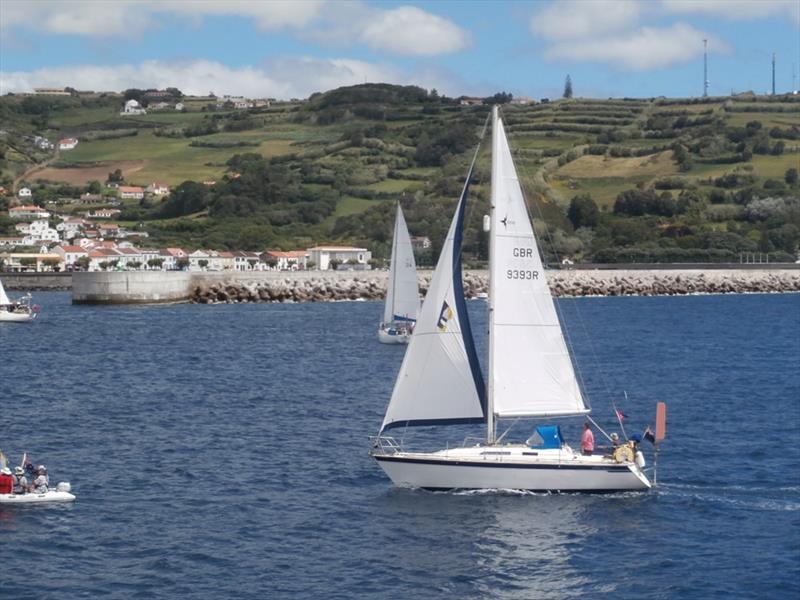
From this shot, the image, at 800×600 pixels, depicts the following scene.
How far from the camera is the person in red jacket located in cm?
2908

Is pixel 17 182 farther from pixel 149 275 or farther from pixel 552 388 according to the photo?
pixel 552 388

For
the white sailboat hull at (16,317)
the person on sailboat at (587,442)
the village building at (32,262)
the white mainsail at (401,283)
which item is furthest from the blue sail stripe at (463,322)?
the village building at (32,262)

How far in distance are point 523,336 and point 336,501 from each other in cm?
574

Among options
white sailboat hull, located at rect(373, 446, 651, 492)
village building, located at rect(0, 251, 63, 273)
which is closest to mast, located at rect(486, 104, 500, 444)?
white sailboat hull, located at rect(373, 446, 651, 492)

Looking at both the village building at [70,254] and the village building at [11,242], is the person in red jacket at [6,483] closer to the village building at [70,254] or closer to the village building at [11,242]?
the village building at [70,254]

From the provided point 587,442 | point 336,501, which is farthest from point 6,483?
point 587,442

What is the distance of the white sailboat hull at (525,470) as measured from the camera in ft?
94.6

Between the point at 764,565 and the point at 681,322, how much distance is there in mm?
59673

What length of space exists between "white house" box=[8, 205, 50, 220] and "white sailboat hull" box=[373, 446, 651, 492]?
498 feet

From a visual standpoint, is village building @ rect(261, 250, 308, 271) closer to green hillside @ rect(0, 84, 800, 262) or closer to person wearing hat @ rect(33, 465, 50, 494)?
green hillside @ rect(0, 84, 800, 262)

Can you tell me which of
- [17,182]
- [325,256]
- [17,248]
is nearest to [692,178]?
[325,256]

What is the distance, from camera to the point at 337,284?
111 m

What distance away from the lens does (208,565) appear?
2495 centimetres

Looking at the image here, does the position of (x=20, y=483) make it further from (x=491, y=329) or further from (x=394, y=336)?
(x=394, y=336)
